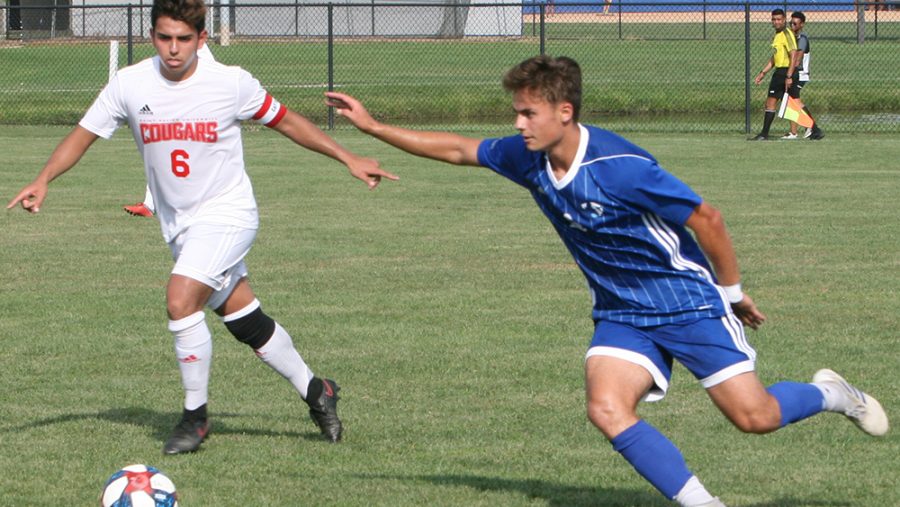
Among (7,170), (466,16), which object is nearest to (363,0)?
(466,16)

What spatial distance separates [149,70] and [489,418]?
2232 millimetres

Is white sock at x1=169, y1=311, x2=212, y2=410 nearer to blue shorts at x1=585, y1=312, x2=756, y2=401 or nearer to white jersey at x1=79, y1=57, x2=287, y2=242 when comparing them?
white jersey at x1=79, y1=57, x2=287, y2=242

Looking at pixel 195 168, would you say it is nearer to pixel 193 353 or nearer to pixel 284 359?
pixel 193 353

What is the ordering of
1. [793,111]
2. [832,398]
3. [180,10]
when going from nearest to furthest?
[832,398] → [180,10] → [793,111]

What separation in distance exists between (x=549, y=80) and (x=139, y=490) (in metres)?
2.04

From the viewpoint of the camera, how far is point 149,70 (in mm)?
6496

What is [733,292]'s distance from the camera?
530cm

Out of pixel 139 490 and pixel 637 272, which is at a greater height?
pixel 637 272

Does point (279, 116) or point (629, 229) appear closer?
point (629, 229)

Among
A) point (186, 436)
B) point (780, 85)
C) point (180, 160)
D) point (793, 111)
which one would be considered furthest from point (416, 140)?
point (780, 85)

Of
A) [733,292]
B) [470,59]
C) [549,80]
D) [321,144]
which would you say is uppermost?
[470,59]

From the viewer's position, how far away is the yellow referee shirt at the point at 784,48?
22.7m

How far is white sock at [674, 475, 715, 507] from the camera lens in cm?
501

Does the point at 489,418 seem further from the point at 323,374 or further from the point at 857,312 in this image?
the point at 857,312
